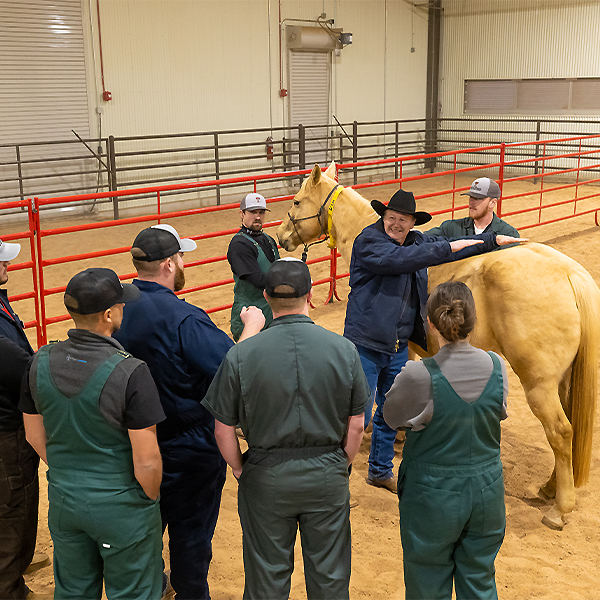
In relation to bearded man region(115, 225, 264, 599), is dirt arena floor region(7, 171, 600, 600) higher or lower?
lower

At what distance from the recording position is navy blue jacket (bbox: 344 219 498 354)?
138 inches

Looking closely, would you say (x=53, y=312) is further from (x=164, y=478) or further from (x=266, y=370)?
(x=266, y=370)

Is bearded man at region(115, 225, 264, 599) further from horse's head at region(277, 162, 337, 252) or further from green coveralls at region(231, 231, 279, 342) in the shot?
horse's head at region(277, 162, 337, 252)

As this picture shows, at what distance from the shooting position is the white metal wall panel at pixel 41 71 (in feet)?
38.4

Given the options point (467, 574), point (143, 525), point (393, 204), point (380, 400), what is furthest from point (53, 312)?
point (467, 574)

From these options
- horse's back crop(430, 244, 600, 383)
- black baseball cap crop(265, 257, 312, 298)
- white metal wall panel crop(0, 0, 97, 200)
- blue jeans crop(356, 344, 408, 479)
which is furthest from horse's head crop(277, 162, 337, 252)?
white metal wall panel crop(0, 0, 97, 200)

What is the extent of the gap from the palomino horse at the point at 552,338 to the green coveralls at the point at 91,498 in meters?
2.28

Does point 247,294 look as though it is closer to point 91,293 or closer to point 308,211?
point 308,211

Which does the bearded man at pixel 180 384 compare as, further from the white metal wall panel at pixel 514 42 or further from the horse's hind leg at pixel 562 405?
the white metal wall panel at pixel 514 42

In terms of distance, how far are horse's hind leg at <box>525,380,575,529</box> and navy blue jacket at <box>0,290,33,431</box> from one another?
2597 millimetres

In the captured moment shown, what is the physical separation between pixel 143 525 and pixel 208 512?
0.50 m

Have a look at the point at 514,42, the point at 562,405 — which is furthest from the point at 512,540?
the point at 514,42

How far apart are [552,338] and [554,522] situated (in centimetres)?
102

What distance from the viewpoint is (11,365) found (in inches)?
97.9
